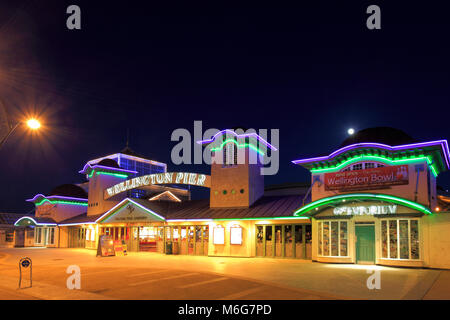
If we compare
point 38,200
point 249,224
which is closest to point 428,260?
point 249,224

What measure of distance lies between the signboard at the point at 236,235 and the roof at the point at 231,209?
90cm

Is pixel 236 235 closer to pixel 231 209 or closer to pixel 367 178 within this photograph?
pixel 231 209

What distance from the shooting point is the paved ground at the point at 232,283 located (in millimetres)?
11555

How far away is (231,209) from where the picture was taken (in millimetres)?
26859

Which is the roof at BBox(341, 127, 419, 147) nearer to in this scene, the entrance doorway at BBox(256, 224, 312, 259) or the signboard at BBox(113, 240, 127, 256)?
the entrance doorway at BBox(256, 224, 312, 259)

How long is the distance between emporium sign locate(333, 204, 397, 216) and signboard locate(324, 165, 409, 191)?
1.11 meters

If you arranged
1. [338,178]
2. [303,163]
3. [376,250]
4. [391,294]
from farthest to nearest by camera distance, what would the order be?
[303,163], [338,178], [376,250], [391,294]

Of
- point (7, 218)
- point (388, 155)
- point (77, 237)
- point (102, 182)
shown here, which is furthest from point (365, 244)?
point (7, 218)

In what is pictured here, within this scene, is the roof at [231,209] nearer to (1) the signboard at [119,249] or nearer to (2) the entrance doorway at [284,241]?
(2) the entrance doorway at [284,241]

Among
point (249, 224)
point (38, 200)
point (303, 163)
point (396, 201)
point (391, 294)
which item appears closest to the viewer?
point (391, 294)

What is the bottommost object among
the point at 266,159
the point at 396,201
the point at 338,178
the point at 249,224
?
the point at 249,224

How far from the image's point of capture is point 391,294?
38.0 ft

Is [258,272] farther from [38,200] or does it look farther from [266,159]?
[38,200]

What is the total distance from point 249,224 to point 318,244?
17.1ft
